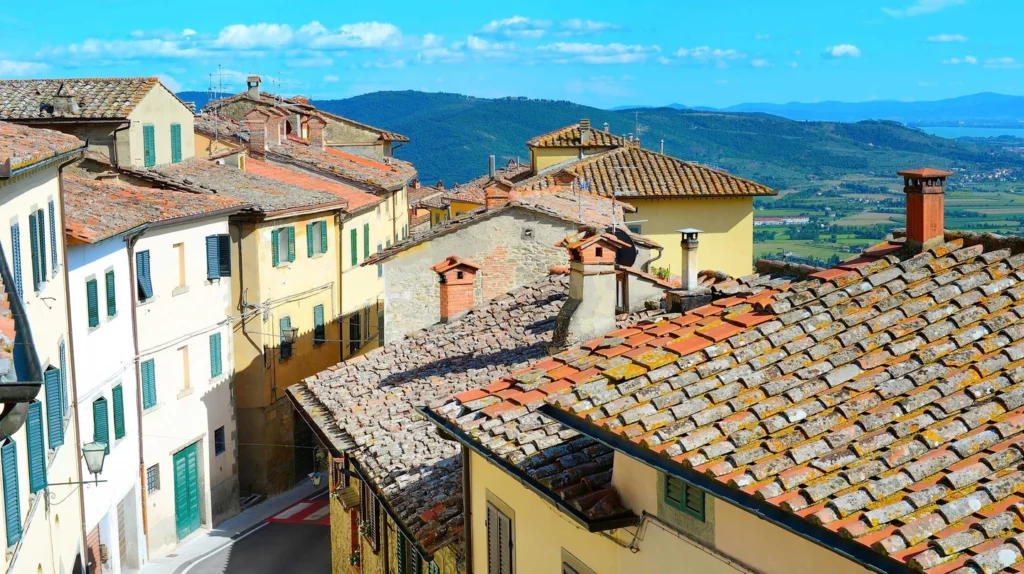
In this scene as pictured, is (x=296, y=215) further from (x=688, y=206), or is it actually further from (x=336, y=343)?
(x=688, y=206)

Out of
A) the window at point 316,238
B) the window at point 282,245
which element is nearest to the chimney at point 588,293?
the window at point 282,245

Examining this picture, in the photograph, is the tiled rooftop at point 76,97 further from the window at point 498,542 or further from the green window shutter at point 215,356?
the window at point 498,542

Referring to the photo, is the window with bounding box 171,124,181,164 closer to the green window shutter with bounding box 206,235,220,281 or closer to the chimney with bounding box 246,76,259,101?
the green window shutter with bounding box 206,235,220,281

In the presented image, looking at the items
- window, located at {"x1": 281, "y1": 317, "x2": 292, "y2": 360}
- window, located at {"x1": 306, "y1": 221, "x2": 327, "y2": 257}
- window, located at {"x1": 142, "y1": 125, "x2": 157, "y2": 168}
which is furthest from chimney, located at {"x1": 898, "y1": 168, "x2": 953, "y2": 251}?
window, located at {"x1": 306, "y1": 221, "x2": 327, "y2": 257}

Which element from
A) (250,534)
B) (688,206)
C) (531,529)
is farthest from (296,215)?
(531,529)

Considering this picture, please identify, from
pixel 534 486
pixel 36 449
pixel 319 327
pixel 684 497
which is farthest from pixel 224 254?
pixel 684 497
